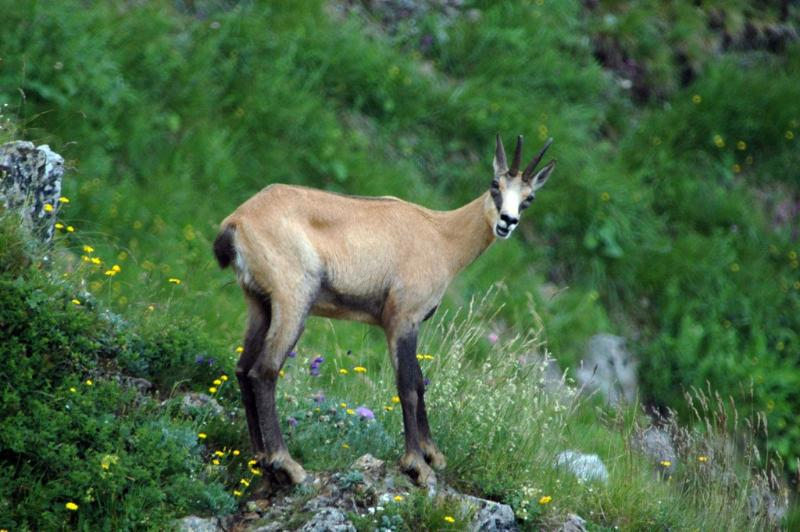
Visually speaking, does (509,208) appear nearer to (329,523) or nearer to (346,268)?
(346,268)

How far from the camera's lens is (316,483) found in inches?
279

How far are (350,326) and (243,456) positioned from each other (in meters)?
4.80

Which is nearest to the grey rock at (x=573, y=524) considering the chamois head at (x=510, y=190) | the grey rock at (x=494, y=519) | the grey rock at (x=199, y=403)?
the grey rock at (x=494, y=519)

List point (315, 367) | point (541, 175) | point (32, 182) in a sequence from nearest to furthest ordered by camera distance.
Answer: point (541, 175)
point (32, 182)
point (315, 367)

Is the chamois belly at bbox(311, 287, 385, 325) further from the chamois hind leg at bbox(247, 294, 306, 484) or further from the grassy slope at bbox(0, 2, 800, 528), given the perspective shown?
the grassy slope at bbox(0, 2, 800, 528)

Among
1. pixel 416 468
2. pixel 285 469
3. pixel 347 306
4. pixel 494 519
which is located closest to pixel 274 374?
pixel 285 469

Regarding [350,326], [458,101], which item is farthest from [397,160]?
[350,326]

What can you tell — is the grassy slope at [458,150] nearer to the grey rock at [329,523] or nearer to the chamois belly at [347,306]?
the chamois belly at [347,306]

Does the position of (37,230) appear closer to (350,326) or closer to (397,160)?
(350,326)

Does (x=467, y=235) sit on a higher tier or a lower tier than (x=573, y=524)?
higher

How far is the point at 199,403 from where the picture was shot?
7711 mm

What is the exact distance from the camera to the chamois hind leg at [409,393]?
7.16 metres

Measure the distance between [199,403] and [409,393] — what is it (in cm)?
145

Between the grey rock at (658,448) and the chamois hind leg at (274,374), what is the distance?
2.83m
